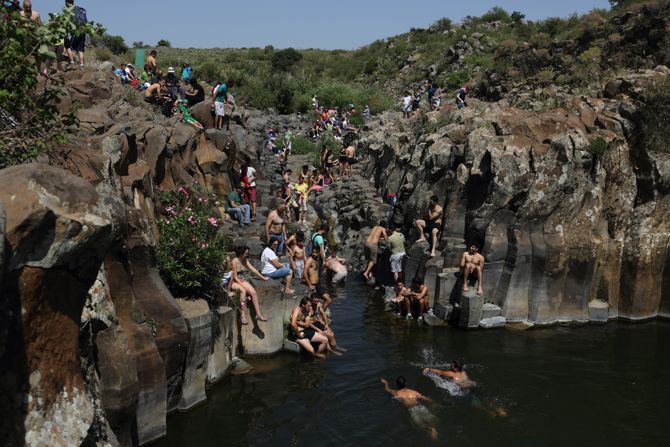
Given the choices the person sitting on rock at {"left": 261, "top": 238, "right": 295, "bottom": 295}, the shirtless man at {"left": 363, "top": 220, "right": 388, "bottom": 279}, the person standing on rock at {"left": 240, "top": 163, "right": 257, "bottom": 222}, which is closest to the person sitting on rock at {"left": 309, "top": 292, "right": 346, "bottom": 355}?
the person sitting on rock at {"left": 261, "top": 238, "right": 295, "bottom": 295}

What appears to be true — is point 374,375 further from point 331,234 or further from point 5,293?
point 331,234

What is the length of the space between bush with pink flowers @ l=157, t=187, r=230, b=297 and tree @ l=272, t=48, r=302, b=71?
59916 mm

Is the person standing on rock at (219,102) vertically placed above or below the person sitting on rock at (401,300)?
above

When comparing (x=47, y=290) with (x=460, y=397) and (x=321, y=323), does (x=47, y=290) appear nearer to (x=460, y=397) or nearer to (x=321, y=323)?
(x=460, y=397)

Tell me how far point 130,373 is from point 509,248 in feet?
34.4

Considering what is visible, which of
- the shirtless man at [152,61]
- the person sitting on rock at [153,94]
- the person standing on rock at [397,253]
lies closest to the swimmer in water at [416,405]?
Result: the person standing on rock at [397,253]

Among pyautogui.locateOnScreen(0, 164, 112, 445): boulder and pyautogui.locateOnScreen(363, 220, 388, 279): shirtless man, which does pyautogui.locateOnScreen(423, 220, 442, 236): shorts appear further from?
pyautogui.locateOnScreen(0, 164, 112, 445): boulder

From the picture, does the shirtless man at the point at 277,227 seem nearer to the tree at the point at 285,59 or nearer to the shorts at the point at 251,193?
the shorts at the point at 251,193

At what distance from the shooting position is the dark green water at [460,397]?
9.96 metres

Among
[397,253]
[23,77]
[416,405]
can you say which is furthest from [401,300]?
[23,77]

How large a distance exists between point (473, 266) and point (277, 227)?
523cm

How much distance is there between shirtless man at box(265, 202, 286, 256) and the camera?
15.6 metres

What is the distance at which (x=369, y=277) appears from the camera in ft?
61.6

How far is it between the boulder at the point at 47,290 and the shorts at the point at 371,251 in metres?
13.3
